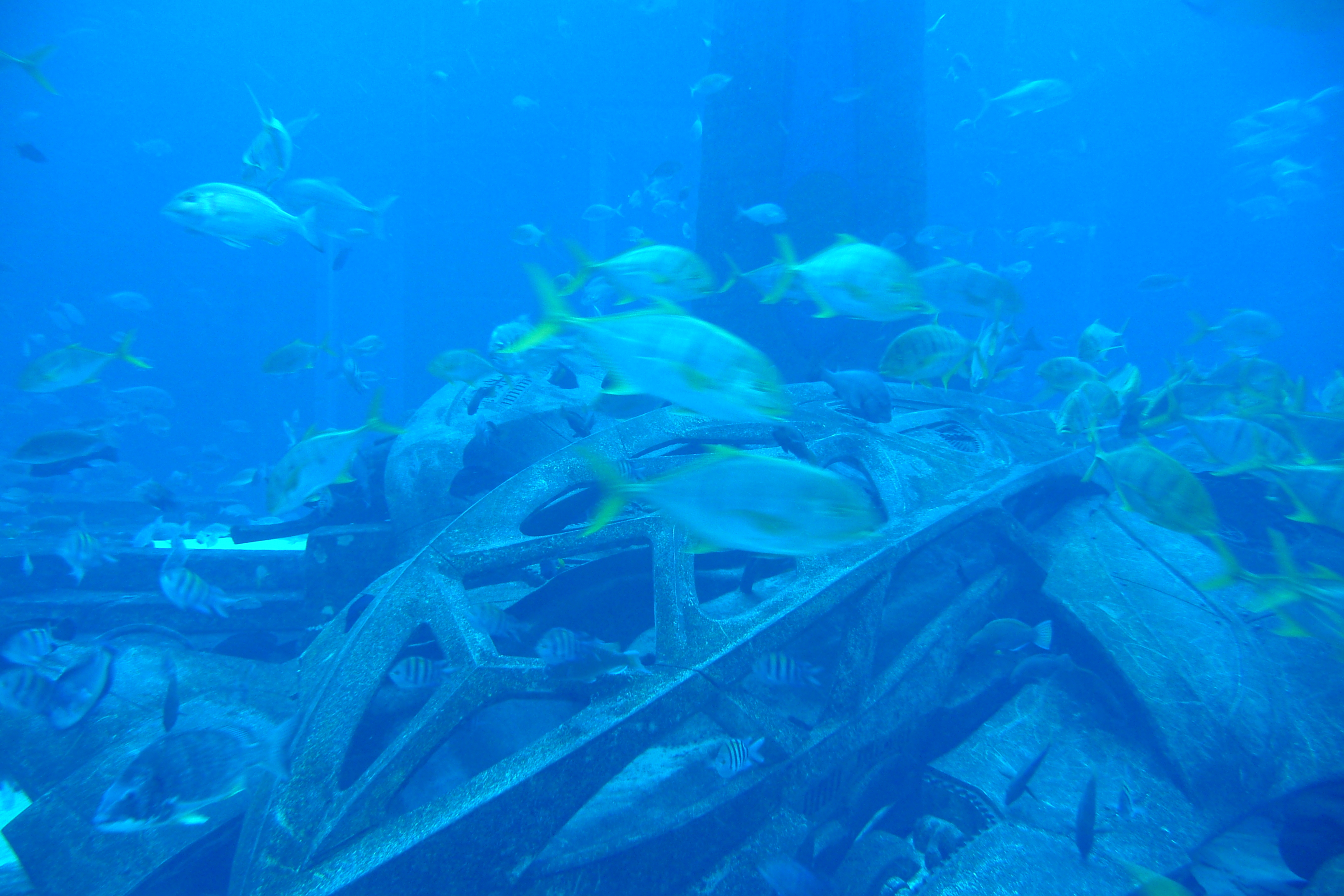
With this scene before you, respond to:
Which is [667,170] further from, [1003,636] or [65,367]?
[1003,636]

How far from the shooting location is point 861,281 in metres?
3.10

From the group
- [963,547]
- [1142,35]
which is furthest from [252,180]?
[1142,35]

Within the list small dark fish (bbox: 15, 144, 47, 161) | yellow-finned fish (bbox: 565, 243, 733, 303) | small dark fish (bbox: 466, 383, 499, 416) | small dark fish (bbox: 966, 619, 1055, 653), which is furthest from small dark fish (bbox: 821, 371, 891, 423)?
small dark fish (bbox: 15, 144, 47, 161)

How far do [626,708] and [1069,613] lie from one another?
311cm

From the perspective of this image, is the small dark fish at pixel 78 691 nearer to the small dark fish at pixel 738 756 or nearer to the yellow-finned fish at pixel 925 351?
the small dark fish at pixel 738 756

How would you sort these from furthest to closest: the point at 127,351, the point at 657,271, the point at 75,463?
1. the point at 127,351
2. the point at 75,463
3. the point at 657,271

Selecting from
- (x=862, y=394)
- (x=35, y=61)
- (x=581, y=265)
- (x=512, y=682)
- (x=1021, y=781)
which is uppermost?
(x=35, y=61)

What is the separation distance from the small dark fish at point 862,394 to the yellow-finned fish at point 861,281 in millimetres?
505

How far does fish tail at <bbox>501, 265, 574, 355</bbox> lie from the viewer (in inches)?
95.3

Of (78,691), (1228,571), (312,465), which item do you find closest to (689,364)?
(312,465)

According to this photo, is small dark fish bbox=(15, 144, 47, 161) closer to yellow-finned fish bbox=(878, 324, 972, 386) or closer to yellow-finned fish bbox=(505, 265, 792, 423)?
yellow-finned fish bbox=(505, 265, 792, 423)

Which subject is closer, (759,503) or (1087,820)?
(759,503)

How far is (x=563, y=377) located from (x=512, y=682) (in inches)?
146

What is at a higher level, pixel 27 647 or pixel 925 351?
pixel 925 351
